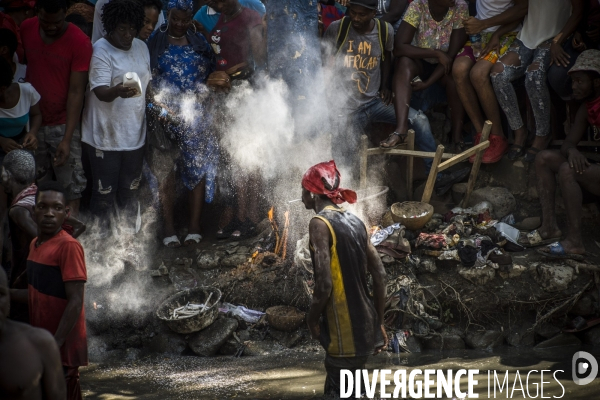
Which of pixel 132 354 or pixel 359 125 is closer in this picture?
pixel 132 354

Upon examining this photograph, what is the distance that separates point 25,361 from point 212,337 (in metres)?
4.66

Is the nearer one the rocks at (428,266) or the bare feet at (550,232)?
the rocks at (428,266)

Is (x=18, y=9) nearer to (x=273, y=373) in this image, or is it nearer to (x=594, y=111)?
(x=273, y=373)

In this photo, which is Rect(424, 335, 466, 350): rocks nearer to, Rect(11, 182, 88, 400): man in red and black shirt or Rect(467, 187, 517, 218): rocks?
Rect(467, 187, 517, 218): rocks

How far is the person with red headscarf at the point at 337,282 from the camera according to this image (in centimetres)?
535

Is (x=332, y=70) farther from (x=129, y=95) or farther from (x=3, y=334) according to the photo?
(x=3, y=334)

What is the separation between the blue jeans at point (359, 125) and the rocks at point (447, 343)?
8.00 feet

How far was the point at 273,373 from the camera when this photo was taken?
7.35 metres

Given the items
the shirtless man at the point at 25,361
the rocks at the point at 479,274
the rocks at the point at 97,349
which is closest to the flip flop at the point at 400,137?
the rocks at the point at 479,274

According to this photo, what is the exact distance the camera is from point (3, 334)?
11.5ft

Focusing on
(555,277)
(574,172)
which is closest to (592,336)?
(555,277)

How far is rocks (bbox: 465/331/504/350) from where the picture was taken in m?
8.18

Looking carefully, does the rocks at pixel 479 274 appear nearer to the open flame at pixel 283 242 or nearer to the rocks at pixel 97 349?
the open flame at pixel 283 242

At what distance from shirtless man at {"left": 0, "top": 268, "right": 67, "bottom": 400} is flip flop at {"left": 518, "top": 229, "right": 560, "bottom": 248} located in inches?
251
